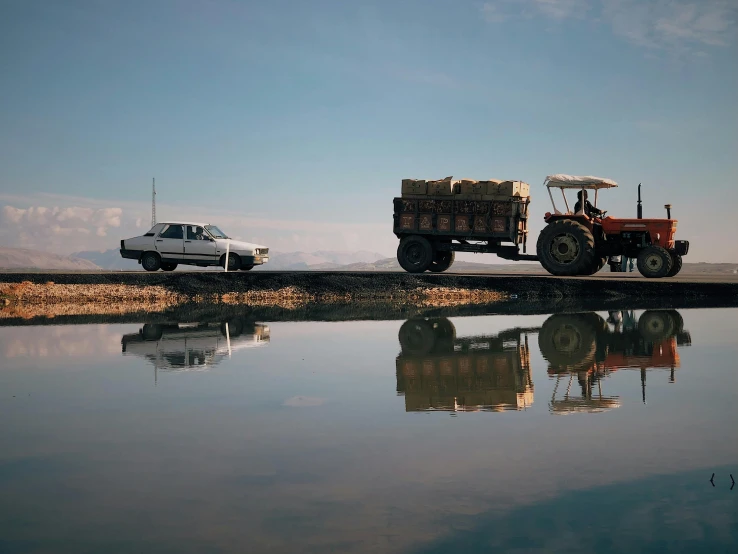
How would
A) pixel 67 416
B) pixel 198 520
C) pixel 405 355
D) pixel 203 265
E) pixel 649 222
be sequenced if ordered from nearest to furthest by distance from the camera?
pixel 198 520 → pixel 67 416 → pixel 405 355 → pixel 649 222 → pixel 203 265

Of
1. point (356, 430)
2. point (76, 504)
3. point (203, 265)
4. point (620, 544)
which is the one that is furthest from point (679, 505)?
point (203, 265)

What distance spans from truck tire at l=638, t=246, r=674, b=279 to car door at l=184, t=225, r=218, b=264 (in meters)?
13.0

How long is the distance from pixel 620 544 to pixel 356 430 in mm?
2591

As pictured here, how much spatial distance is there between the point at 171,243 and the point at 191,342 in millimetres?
13568

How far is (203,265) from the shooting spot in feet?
81.6

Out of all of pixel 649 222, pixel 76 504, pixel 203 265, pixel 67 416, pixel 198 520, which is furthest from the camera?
pixel 203 265

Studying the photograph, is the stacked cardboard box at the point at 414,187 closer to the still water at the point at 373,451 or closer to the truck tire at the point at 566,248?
the truck tire at the point at 566,248

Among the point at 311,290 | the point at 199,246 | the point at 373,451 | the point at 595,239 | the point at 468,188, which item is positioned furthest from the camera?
the point at 199,246

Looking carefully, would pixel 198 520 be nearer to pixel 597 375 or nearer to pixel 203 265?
pixel 597 375

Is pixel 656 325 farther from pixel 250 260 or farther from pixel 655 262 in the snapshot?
pixel 250 260

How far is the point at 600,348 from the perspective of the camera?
10578mm

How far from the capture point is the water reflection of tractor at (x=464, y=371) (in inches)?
278

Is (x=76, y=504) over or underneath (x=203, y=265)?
underneath

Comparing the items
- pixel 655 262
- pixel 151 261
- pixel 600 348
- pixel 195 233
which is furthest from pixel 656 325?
pixel 151 261
